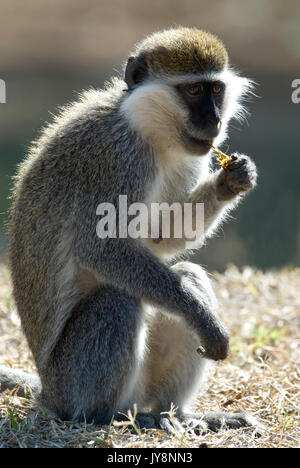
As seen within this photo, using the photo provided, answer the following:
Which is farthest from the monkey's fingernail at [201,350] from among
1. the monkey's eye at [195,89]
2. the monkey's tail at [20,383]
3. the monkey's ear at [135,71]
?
the monkey's ear at [135,71]

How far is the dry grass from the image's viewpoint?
14.7 feet

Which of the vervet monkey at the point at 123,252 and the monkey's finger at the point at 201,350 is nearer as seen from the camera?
the vervet monkey at the point at 123,252

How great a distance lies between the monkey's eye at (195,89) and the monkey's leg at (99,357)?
130 cm

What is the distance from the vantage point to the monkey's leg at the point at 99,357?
467 cm

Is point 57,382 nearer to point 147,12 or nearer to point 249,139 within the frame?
point 249,139

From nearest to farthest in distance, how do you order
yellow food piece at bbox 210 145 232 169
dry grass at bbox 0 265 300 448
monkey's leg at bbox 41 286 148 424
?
1. dry grass at bbox 0 265 300 448
2. monkey's leg at bbox 41 286 148 424
3. yellow food piece at bbox 210 145 232 169

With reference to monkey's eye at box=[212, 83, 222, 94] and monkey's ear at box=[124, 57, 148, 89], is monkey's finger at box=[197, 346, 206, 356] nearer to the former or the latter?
monkey's eye at box=[212, 83, 222, 94]

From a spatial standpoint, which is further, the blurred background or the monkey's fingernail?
the blurred background

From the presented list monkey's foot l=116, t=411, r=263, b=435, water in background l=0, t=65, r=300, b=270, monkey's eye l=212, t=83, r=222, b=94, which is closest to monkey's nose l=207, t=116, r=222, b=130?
monkey's eye l=212, t=83, r=222, b=94

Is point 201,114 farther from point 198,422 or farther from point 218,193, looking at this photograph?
point 198,422

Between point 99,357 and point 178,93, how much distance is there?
168 centimetres

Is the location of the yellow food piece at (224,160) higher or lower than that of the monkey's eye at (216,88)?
lower

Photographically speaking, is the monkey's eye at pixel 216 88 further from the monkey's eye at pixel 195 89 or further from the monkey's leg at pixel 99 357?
the monkey's leg at pixel 99 357

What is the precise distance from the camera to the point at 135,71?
16.8ft
